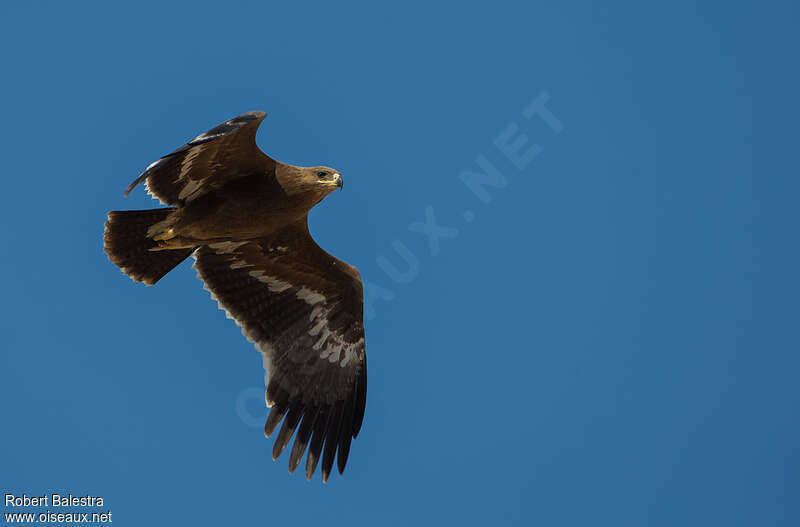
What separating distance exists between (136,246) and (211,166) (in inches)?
54.6

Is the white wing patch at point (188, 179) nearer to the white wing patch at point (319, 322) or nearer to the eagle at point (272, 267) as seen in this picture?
the eagle at point (272, 267)

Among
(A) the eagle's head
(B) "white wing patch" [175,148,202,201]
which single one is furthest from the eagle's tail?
(A) the eagle's head

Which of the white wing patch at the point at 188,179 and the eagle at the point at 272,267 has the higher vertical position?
the white wing patch at the point at 188,179

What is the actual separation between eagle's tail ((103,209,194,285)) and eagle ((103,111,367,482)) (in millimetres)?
11

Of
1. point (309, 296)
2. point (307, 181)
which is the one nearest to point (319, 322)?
point (309, 296)

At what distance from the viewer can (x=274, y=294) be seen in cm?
1252

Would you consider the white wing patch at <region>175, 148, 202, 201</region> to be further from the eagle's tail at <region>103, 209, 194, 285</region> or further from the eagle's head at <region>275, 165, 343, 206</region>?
the eagle's head at <region>275, 165, 343, 206</region>

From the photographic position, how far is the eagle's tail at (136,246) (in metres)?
11.4

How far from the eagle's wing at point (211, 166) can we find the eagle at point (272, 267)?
0.04 feet

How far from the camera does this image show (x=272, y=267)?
1252 cm

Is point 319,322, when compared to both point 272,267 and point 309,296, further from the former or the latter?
point 272,267

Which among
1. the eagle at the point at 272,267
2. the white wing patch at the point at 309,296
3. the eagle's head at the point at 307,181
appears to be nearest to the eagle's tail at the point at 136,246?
the eagle at the point at 272,267

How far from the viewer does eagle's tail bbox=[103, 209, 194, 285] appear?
1144 centimetres

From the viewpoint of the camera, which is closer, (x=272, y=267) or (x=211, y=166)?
(x=211, y=166)
